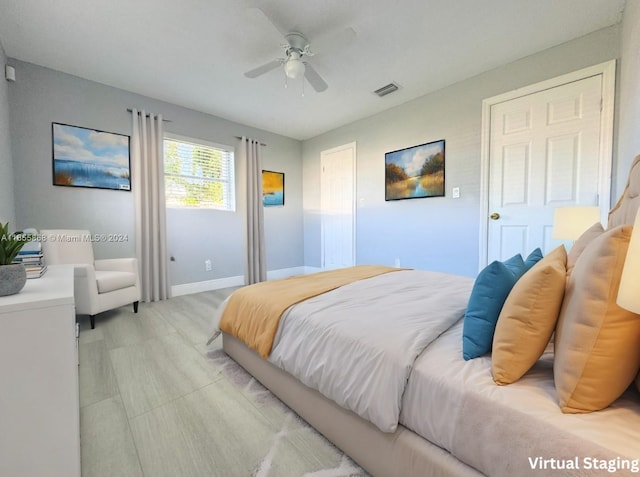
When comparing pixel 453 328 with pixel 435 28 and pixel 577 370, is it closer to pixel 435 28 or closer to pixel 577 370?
pixel 577 370

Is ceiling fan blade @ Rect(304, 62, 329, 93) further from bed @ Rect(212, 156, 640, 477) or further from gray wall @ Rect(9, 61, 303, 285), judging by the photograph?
gray wall @ Rect(9, 61, 303, 285)

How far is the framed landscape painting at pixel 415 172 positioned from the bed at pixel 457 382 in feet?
6.96

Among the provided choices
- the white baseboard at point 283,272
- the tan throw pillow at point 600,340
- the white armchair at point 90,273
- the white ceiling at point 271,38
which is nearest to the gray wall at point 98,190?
the white ceiling at point 271,38

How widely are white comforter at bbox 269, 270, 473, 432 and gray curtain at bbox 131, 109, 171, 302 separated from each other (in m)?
2.67

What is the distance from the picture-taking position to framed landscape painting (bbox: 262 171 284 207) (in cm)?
464

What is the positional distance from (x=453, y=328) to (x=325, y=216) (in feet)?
12.4

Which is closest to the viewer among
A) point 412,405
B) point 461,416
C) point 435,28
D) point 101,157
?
point 461,416

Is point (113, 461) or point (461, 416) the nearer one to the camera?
point (461, 416)

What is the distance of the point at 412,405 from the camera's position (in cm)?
90

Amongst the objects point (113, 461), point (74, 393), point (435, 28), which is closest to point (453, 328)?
point (74, 393)

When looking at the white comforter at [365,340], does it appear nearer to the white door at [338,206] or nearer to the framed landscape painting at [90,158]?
the white door at [338,206]

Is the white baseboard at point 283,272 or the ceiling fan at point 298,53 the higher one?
the ceiling fan at point 298,53

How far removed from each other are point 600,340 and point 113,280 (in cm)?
326

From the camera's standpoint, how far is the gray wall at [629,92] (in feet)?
5.47
